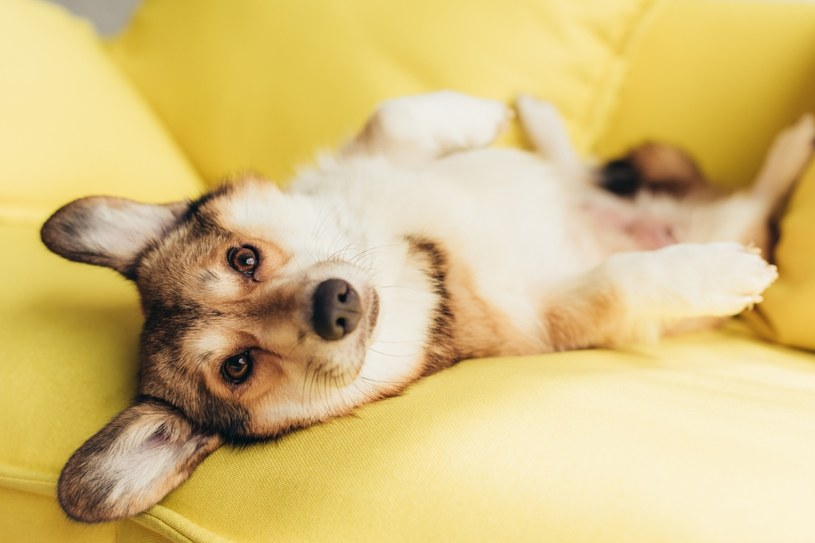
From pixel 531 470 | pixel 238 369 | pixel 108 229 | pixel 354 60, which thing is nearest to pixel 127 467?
pixel 238 369

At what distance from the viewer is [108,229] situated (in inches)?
61.1

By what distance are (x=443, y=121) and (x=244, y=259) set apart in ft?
2.58

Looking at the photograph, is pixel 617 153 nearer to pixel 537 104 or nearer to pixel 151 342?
pixel 537 104

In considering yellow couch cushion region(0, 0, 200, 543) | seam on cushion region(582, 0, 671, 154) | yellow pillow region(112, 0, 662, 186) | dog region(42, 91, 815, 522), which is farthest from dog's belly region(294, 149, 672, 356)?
yellow couch cushion region(0, 0, 200, 543)

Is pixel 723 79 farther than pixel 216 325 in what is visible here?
Yes

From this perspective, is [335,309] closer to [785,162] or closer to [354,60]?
[354,60]

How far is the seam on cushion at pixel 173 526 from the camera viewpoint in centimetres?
106

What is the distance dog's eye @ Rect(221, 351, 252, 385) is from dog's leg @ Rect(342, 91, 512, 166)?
0.79m

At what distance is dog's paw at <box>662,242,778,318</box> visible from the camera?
1494 mm

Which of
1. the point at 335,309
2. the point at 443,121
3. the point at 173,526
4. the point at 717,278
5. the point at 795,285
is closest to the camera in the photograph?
the point at 173,526

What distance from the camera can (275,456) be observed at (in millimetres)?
1176

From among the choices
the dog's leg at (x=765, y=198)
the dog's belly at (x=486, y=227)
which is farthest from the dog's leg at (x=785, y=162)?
the dog's belly at (x=486, y=227)

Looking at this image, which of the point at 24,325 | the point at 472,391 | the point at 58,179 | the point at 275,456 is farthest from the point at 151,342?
the point at 58,179

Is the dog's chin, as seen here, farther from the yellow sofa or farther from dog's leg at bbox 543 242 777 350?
dog's leg at bbox 543 242 777 350
